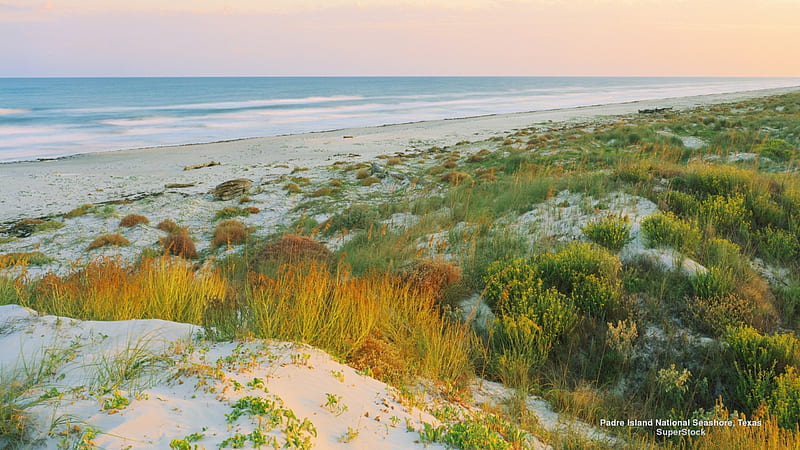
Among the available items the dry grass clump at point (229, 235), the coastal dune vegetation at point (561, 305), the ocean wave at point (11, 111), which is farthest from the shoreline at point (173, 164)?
the ocean wave at point (11, 111)

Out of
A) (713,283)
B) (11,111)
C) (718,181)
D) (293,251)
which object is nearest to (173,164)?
(293,251)

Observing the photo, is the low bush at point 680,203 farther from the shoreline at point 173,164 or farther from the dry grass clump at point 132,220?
the shoreline at point 173,164

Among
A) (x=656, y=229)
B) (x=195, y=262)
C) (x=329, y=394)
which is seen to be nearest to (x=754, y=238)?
(x=656, y=229)

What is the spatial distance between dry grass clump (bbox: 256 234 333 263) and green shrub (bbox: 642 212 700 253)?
4608 mm

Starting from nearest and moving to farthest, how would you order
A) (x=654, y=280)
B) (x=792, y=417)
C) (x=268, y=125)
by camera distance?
(x=792, y=417) < (x=654, y=280) < (x=268, y=125)

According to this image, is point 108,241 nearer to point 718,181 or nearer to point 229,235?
point 229,235

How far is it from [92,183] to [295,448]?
22411mm

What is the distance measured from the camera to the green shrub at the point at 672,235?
6.35m

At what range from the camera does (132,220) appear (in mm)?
13453

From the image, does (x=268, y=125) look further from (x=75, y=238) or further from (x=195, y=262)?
(x=195, y=262)

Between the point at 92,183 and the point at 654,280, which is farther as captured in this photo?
the point at 92,183

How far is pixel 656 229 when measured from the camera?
652cm

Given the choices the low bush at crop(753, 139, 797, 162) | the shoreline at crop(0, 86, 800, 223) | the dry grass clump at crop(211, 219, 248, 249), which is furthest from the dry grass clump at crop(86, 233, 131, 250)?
the low bush at crop(753, 139, 797, 162)

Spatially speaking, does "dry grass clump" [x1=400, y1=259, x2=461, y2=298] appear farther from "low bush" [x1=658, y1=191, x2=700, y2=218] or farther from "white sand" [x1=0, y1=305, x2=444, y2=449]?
"low bush" [x1=658, y1=191, x2=700, y2=218]
